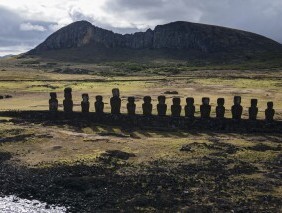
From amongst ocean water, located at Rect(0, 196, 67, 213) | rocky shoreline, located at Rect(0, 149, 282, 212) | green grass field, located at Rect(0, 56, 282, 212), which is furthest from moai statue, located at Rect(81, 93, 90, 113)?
ocean water, located at Rect(0, 196, 67, 213)

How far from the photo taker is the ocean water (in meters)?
19.1

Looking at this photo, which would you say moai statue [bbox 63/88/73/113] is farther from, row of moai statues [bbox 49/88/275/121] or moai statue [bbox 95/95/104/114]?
moai statue [bbox 95/95/104/114]

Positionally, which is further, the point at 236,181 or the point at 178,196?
the point at 236,181

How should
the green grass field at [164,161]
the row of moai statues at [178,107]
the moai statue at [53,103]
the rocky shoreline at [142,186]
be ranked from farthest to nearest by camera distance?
1. the moai statue at [53,103]
2. the row of moai statues at [178,107]
3. the green grass field at [164,161]
4. the rocky shoreline at [142,186]

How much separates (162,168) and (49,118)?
1624 centimetres

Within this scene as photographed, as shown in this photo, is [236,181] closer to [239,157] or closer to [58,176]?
[239,157]

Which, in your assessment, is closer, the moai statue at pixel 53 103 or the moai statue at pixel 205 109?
the moai statue at pixel 205 109

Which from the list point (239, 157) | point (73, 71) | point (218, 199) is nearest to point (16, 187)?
point (218, 199)

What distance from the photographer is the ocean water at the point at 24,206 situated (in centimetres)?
1914

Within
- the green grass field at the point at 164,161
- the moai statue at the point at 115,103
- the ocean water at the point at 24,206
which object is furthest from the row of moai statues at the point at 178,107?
the ocean water at the point at 24,206

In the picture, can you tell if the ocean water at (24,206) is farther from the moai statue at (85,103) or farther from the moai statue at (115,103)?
the moai statue at (85,103)

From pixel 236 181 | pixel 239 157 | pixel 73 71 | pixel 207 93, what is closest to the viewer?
pixel 236 181

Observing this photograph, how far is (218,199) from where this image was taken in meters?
19.5

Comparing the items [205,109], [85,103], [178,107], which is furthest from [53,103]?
[205,109]
